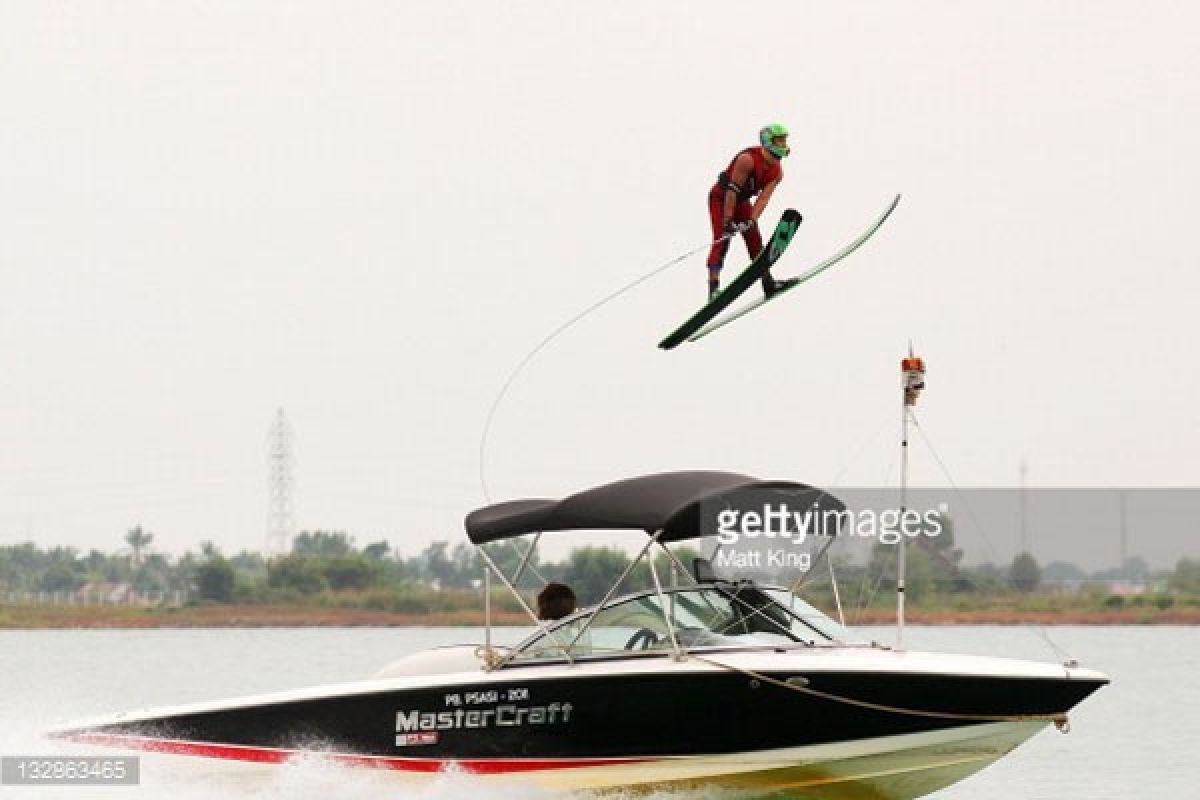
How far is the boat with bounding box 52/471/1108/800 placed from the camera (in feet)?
49.4

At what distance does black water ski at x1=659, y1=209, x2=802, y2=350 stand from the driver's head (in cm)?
267

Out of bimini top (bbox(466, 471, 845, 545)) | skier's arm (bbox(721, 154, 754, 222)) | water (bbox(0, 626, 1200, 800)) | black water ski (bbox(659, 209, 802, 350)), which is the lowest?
water (bbox(0, 626, 1200, 800))

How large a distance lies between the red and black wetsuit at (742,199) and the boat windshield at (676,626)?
133 inches

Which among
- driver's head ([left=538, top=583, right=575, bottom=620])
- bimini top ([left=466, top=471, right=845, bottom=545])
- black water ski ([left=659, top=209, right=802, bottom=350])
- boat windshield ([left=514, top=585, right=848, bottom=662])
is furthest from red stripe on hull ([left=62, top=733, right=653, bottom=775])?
black water ski ([left=659, top=209, right=802, bottom=350])

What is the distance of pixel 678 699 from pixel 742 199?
4895mm

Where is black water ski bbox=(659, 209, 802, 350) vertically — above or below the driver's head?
above

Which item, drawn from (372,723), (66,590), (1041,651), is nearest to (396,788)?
(372,723)

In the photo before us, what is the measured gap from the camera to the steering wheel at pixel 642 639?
15.9m

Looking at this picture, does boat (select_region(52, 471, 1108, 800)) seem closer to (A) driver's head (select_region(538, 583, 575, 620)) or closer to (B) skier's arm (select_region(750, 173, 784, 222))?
(A) driver's head (select_region(538, 583, 575, 620))

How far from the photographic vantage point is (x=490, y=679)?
1608 cm

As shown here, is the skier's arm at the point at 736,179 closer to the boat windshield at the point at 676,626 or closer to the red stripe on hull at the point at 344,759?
the boat windshield at the point at 676,626

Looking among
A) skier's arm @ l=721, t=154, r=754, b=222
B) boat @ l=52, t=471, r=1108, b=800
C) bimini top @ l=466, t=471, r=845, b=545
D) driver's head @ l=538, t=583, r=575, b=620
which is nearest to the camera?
boat @ l=52, t=471, r=1108, b=800

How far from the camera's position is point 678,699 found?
15.4m

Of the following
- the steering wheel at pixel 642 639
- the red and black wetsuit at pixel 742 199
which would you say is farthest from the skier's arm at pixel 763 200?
the steering wheel at pixel 642 639
